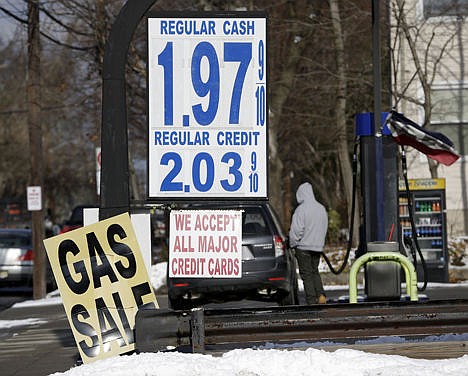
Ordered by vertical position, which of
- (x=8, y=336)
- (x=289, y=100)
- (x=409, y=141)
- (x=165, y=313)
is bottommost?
(x=8, y=336)

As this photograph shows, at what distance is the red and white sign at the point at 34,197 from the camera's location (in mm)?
21594

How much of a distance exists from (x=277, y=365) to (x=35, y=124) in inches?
572

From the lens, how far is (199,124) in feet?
32.3

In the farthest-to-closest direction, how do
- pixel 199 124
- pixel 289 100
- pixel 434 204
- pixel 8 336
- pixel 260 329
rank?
pixel 289 100 → pixel 434 204 → pixel 8 336 → pixel 199 124 → pixel 260 329

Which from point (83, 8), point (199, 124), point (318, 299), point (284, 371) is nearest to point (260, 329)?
point (284, 371)

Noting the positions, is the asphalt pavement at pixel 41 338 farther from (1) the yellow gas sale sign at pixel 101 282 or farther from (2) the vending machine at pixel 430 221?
(1) the yellow gas sale sign at pixel 101 282

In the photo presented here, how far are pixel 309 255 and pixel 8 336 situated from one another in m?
4.31

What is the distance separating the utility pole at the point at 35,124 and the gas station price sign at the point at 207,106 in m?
12.2

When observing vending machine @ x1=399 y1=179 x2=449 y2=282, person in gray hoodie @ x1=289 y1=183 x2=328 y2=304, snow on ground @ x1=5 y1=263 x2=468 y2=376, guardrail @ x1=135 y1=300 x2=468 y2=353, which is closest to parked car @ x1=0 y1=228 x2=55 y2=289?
vending machine @ x1=399 y1=179 x2=449 y2=282

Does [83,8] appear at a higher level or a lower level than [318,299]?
higher

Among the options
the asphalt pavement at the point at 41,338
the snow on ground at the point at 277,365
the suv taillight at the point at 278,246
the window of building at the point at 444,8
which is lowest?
the asphalt pavement at the point at 41,338

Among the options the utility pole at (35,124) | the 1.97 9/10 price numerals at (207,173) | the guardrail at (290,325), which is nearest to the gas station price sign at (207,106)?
the 1.97 9/10 price numerals at (207,173)

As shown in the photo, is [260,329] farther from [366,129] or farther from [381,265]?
[366,129]

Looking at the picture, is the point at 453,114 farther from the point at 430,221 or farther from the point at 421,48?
the point at 430,221
